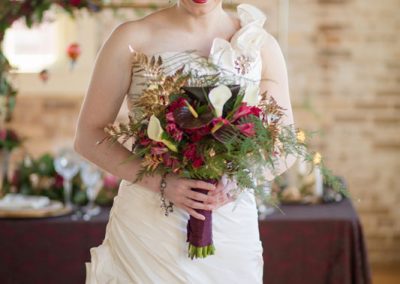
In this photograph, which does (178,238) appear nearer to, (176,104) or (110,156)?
(110,156)

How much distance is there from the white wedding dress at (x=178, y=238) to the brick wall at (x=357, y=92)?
328cm

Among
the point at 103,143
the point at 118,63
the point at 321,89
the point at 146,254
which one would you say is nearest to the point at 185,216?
the point at 146,254

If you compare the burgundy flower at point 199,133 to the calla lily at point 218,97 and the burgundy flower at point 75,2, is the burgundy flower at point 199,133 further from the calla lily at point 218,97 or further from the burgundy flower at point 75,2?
the burgundy flower at point 75,2

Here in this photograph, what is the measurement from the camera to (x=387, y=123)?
536 cm

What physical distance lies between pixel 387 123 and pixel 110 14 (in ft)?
7.32

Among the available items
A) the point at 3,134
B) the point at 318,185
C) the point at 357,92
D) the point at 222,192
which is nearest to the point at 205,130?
the point at 222,192

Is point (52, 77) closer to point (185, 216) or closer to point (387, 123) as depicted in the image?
point (387, 123)

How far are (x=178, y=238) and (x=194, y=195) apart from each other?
189 mm

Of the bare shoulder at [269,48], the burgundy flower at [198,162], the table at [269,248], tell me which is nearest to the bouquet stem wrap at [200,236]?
the burgundy flower at [198,162]

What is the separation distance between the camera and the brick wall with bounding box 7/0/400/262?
17.4 ft

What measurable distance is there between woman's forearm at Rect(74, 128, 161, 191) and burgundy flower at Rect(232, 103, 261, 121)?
33 cm

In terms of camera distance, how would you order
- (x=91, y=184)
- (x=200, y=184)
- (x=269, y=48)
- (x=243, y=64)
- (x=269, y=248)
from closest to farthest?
(x=200, y=184) < (x=243, y=64) < (x=269, y=48) < (x=269, y=248) < (x=91, y=184)

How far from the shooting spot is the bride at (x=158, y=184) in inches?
76.5

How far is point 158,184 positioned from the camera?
1.89 m
